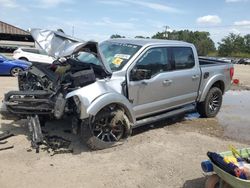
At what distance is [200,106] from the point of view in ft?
30.4

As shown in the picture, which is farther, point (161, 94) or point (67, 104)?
point (161, 94)

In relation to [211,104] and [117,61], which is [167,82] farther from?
[211,104]

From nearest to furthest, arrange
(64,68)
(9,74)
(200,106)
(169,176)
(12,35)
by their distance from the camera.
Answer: (169,176)
(64,68)
(200,106)
(9,74)
(12,35)

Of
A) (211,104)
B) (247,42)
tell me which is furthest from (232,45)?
(211,104)

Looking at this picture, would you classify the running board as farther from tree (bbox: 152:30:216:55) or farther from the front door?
tree (bbox: 152:30:216:55)

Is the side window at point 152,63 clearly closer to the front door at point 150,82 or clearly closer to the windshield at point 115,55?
the front door at point 150,82

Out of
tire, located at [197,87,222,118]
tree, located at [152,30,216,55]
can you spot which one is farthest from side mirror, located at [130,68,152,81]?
tree, located at [152,30,216,55]

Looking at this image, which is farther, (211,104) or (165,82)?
(211,104)

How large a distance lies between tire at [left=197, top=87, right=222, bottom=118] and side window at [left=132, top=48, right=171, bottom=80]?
6.19ft

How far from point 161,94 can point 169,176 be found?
2.44 m

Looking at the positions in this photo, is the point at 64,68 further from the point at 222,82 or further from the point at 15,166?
the point at 222,82

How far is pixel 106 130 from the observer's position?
257 inches

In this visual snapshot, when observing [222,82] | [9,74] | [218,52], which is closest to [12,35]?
[9,74]

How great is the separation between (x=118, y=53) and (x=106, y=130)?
168 centimetres
